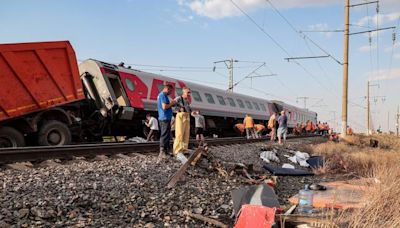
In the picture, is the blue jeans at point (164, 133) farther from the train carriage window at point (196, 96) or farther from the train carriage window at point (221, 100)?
the train carriage window at point (221, 100)

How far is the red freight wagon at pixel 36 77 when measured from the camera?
10578mm

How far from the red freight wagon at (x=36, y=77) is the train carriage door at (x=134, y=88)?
2.47 metres

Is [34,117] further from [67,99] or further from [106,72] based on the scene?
[106,72]

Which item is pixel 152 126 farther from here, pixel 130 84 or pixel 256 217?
pixel 256 217

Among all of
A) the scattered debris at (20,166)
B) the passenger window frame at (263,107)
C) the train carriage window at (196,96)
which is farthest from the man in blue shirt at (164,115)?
the passenger window frame at (263,107)

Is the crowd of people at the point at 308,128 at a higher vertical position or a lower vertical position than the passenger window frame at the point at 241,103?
lower

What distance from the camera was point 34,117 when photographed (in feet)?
36.5

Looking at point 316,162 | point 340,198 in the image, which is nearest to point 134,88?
point 316,162

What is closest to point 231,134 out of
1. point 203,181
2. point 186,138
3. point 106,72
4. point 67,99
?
point 106,72

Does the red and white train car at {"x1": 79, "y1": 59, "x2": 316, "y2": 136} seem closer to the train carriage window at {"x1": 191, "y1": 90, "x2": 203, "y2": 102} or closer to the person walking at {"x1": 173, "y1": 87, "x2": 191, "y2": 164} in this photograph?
the train carriage window at {"x1": 191, "y1": 90, "x2": 203, "y2": 102}

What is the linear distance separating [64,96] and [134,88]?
3.59 meters

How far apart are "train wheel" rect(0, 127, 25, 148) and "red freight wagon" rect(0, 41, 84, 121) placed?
0.36 m

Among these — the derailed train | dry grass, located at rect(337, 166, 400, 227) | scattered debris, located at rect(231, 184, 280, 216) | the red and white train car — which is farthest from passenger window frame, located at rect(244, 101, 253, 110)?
scattered debris, located at rect(231, 184, 280, 216)

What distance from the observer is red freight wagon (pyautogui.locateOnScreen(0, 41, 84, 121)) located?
1058 centimetres
